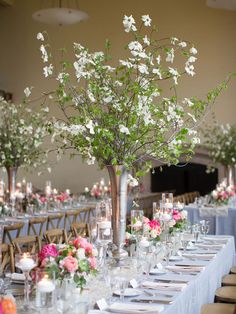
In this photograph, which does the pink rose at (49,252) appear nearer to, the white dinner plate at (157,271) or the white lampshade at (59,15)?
the white dinner plate at (157,271)

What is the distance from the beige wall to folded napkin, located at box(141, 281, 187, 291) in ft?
35.1

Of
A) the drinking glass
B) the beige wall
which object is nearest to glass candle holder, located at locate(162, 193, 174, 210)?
the drinking glass

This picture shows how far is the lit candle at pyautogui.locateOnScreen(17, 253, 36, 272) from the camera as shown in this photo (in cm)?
306

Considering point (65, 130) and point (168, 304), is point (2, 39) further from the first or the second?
point (168, 304)

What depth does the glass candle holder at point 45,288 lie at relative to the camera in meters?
2.87

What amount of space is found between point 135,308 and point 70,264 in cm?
45

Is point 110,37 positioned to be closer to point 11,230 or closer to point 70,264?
point 11,230

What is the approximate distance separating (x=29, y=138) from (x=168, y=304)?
21.0ft

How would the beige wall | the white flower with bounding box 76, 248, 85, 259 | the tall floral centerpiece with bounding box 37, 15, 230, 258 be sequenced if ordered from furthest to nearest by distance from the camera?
the beige wall < the tall floral centerpiece with bounding box 37, 15, 230, 258 < the white flower with bounding box 76, 248, 85, 259

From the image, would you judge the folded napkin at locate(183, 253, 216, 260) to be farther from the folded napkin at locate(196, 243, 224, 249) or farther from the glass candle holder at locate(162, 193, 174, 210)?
the glass candle holder at locate(162, 193, 174, 210)

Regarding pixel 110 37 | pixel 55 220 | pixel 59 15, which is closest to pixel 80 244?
pixel 55 220

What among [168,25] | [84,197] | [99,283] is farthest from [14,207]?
[168,25]

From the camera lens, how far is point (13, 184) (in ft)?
30.5

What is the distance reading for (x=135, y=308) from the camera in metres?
3.18
